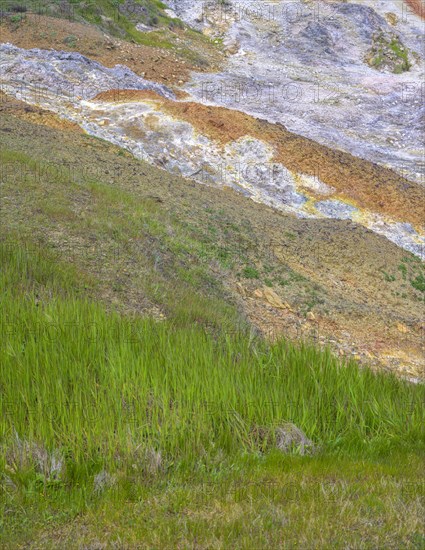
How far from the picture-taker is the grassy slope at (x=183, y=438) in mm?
3016

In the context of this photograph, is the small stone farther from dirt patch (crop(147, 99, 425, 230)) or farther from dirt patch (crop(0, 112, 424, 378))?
dirt patch (crop(147, 99, 425, 230))

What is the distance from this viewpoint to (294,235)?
15.5m

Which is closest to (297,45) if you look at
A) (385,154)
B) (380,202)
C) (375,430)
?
(385,154)

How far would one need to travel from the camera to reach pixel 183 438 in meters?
4.00

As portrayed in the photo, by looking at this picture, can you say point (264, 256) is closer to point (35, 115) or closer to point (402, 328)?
point (402, 328)

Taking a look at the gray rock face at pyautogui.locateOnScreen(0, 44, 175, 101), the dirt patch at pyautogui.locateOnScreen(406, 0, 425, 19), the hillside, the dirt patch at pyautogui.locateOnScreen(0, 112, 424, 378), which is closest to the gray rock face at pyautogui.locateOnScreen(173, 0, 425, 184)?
the hillside

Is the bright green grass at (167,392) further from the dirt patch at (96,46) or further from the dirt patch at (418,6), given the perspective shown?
the dirt patch at (418,6)

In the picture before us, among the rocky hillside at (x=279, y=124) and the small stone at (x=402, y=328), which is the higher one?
the rocky hillside at (x=279, y=124)

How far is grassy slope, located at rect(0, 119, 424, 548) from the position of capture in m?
3.02

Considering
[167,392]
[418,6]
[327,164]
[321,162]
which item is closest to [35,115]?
[321,162]

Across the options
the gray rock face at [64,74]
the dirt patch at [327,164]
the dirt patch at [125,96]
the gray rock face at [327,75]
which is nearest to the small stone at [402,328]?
the dirt patch at [327,164]

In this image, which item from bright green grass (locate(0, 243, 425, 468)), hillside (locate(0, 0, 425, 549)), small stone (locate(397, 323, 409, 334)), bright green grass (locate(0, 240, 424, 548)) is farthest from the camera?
small stone (locate(397, 323, 409, 334))

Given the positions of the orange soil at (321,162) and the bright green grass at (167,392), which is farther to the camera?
the orange soil at (321,162)

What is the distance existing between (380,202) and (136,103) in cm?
1178
